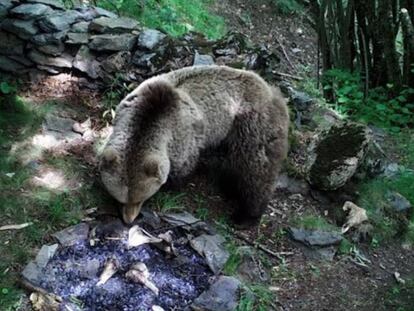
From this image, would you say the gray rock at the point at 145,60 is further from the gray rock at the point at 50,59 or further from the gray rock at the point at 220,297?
the gray rock at the point at 220,297

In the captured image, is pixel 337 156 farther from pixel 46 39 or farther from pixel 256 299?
pixel 46 39

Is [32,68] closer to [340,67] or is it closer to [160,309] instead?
[160,309]

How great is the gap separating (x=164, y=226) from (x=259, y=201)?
0.91 meters

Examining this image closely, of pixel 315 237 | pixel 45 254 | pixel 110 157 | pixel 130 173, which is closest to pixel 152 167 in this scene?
pixel 130 173

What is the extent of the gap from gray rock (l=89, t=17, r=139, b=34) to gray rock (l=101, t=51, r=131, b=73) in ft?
1.07

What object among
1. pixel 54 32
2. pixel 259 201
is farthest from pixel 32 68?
pixel 259 201

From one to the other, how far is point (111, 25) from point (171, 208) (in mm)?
2366

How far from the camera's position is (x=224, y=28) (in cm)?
1005

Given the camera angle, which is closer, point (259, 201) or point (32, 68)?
point (259, 201)

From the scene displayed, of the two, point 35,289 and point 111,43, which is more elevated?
point 111,43

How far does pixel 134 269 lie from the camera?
416cm

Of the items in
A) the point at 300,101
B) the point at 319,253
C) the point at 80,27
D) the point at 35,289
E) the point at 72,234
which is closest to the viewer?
the point at 35,289

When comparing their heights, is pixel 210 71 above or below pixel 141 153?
above

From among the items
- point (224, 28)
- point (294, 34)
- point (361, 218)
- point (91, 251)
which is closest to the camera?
point (91, 251)
